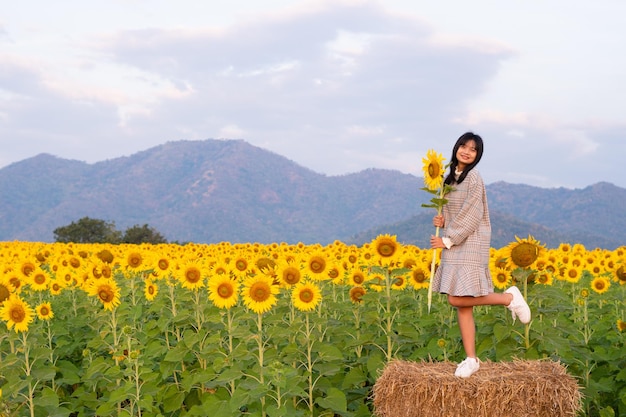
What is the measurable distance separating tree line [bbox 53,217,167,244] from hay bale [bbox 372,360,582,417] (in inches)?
2118

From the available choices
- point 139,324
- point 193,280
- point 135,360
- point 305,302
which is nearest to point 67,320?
point 139,324

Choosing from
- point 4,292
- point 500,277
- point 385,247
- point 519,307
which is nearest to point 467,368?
point 519,307

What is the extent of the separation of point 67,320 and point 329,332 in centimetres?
490

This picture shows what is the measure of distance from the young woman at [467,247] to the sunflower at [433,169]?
0.27m

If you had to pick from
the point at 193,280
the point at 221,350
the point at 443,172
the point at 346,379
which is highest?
the point at 443,172

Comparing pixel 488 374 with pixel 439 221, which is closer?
pixel 488 374

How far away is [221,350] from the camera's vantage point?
26.9 ft

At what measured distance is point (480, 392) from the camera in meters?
6.83

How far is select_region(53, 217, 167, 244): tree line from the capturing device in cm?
6059

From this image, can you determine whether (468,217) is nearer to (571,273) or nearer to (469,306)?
(469,306)

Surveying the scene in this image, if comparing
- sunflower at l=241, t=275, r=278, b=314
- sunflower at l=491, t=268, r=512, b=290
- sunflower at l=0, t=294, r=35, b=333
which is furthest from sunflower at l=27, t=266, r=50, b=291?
sunflower at l=491, t=268, r=512, b=290

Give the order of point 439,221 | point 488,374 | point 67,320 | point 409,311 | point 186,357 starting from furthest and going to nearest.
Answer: point 67,320
point 409,311
point 186,357
point 439,221
point 488,374

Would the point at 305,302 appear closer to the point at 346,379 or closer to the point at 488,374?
the point at 346,379

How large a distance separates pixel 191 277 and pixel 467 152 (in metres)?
3.87
